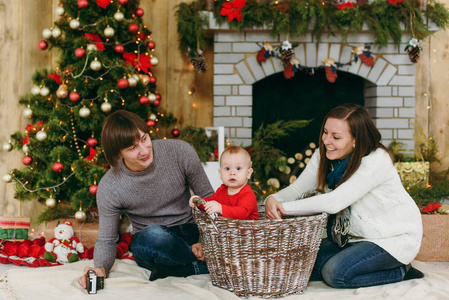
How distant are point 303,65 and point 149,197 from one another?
1.66 meters

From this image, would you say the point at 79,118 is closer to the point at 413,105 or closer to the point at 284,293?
the point at 284,293

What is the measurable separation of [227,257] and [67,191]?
1.43 m

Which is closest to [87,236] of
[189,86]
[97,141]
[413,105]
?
[97,141]

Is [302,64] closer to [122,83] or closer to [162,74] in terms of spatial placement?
[162,74]

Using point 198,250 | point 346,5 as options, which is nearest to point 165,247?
point 198,250

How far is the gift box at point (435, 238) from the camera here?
227 centimetres

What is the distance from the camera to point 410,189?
269cm

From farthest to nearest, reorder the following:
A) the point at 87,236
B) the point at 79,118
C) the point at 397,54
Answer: the point at 397,54 < the point at 79,118 < the point at 87,236

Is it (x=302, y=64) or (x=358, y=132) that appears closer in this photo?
(x=358, y=132)

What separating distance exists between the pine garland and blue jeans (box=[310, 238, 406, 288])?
1657 millimetres

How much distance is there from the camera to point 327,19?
9.63 feet

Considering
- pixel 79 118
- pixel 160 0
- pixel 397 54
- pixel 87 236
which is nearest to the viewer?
pixel 87 236

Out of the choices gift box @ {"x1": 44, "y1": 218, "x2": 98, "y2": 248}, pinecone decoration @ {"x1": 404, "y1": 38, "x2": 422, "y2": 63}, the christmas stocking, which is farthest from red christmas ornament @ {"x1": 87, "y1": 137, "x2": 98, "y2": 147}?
pinecone decoration @ {"x1": 404, "y1": 38, "x2": 422, "y2": 63}

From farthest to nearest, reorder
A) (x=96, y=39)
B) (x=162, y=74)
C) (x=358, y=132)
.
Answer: (x=162, y=74), (x=96, y=39), (x=358, y=132)
